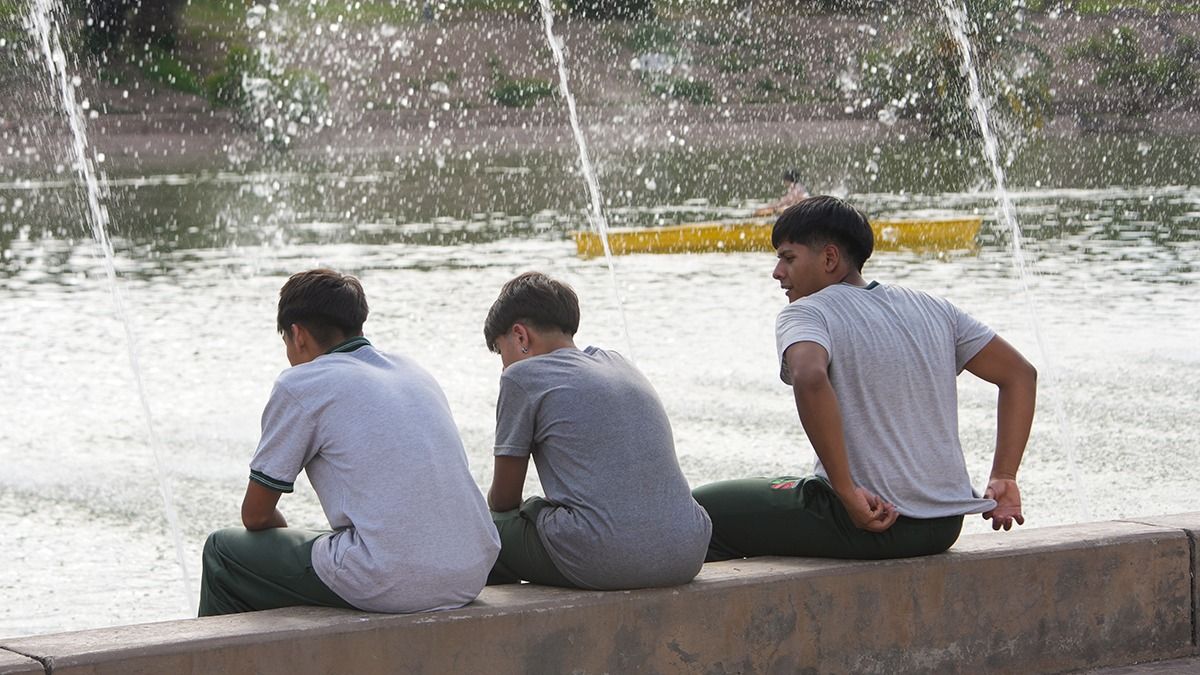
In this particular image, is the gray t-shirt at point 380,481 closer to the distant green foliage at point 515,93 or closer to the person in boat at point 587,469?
the person in boat at point 587,469

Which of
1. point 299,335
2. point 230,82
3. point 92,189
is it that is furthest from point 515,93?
point 299,335

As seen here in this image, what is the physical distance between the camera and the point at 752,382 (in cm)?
1162

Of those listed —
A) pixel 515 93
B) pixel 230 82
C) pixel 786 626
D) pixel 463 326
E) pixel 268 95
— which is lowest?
pixel 463 326

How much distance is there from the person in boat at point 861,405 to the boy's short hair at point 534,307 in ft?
1.71

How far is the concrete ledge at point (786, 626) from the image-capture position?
11.9ft

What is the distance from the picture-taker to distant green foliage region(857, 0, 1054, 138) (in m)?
45.6

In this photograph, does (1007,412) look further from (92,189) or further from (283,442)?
(92,189)

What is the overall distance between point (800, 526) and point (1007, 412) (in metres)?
0.65

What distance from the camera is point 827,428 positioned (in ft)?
13.5

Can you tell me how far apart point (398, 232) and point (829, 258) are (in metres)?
21.7

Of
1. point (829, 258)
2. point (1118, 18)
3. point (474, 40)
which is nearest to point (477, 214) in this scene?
point (474, 40)

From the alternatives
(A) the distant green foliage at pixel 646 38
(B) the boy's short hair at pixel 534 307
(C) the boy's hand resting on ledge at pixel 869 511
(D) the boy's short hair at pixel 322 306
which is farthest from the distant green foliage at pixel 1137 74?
(D) the boy's short hair at pixel 322 306

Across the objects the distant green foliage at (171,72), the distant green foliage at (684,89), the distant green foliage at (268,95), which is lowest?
the distant green foliage at (684,89)

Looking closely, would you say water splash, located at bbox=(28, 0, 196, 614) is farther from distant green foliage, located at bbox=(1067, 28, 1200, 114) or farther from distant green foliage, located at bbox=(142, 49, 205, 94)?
distant green foliage, located at bbox=(1067, 28, 1200, 114)
